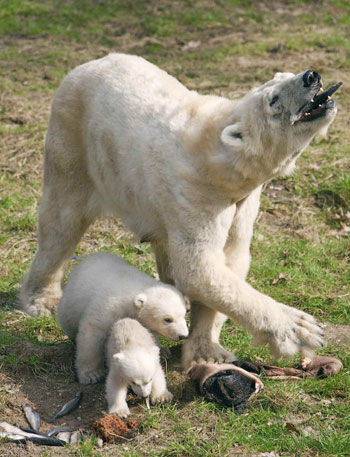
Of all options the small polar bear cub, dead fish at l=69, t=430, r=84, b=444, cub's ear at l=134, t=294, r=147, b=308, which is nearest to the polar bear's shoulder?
the small polar bear cub

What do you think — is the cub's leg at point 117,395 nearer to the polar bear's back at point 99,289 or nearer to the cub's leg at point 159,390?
the cub's leg at point 159,390

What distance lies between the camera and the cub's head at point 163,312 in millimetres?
4555

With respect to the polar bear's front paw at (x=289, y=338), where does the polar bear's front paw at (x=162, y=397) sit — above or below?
below

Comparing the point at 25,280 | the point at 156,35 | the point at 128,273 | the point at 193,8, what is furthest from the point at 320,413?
the point at 193,8

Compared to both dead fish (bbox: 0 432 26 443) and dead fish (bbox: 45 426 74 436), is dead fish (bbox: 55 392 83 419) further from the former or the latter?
dead fish (bbox: 0 432 26 443)

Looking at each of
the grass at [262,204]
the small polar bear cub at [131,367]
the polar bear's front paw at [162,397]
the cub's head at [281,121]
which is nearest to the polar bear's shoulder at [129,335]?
the small polar bear cub at [131,367]

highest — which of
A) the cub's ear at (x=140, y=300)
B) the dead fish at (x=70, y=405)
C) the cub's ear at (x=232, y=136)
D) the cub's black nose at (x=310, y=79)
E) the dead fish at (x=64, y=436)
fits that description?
the cub's black nose at (x=310, y=79)

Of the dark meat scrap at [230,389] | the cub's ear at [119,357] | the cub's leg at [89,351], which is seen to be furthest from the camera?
the cub's leg at [89,351]

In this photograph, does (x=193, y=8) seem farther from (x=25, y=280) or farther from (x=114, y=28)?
(x=25, y=280)

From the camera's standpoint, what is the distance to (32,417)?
14.4ft

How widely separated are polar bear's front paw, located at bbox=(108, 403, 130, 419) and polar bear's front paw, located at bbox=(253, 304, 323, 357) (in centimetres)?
91

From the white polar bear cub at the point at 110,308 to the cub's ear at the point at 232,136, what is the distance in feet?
3.36

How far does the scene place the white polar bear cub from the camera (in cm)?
458

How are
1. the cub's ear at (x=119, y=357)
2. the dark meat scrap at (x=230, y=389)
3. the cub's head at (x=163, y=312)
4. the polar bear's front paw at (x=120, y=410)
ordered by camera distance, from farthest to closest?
the cub's head at (x=163, y=312)
the dark meat scrap at (x=230, y=389)
the polar bear's front paw at (x=120, y=410)
the cub's ear at (x=119, y=357)
